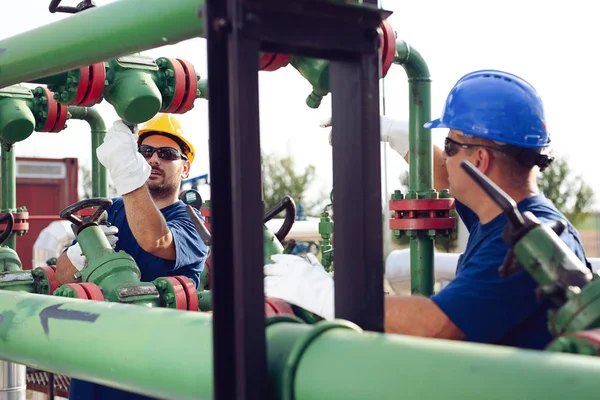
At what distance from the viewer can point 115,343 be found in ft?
4.44

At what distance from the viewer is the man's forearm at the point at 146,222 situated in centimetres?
329

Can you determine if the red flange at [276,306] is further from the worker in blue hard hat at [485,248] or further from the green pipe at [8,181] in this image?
the green pipe at [8,181]

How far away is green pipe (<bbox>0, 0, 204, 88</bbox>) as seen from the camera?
147 cm

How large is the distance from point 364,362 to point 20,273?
2.86 meters

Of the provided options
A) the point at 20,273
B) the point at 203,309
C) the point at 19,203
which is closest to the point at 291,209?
the point at 203,309

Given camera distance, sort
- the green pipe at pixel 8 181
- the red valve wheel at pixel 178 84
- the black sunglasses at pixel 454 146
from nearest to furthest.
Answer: the black sunglasses at pixel 454 146 → the red valve wheel at pixel 178 84 → the green pipe at pixel 8 181

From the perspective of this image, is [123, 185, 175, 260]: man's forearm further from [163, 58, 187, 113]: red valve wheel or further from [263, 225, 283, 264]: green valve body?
[263, 225, 283, 264]: green valve body

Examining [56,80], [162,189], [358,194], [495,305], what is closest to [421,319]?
[495,305]

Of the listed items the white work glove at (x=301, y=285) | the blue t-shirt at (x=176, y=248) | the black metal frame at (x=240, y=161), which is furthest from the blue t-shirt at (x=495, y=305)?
the blue t-shirt at (x=176, y=248)

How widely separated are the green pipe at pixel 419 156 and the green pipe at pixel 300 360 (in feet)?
4.77

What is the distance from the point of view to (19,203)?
11.6 m

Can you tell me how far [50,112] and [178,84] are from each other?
3.35ft

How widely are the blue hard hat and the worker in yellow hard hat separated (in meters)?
1.40

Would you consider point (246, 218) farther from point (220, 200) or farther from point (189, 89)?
point (189, 89)
